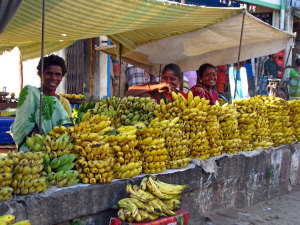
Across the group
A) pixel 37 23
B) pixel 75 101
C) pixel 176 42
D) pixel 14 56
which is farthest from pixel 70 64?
pixel 37 23

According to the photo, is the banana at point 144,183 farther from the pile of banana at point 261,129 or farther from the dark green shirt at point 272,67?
the dark green shirt at point 272,67

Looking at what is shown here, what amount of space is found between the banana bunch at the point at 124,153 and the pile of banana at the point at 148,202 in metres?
0.16

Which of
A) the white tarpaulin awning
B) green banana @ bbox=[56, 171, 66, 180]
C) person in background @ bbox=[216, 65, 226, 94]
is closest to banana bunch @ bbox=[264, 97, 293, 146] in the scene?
the white tarpaulin awning

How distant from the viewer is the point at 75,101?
24.0 ft

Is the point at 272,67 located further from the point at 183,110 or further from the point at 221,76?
the point at 183,110

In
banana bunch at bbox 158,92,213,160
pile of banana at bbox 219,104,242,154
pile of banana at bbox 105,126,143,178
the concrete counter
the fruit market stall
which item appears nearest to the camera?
the concrete counter

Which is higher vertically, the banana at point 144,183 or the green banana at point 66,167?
the green banana at point 66,167

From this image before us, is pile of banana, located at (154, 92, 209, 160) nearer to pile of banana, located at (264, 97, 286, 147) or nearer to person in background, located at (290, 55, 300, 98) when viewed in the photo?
pile of banana, located at (264, 97, 286, 147)

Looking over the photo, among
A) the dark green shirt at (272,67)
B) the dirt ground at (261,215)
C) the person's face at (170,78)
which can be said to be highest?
the dark green shirt at (272,67)

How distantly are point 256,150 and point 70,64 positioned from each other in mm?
6241

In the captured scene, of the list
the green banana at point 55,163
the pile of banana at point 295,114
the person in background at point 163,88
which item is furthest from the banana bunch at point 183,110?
the pile of banana at point 295,114

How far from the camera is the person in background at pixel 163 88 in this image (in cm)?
500

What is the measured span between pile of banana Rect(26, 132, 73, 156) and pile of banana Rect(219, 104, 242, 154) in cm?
252

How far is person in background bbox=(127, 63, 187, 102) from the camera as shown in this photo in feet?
16.4
